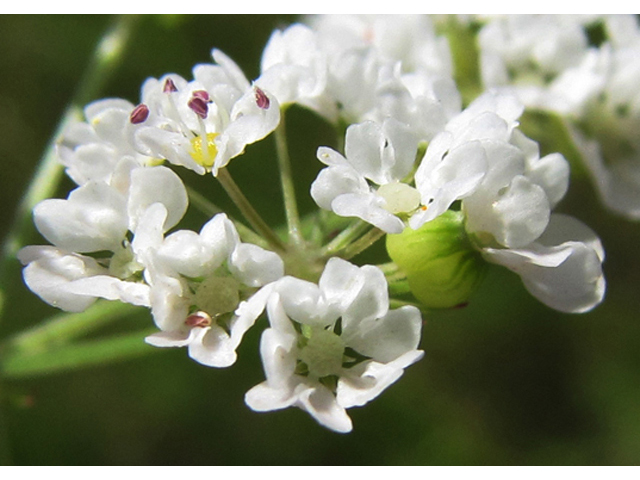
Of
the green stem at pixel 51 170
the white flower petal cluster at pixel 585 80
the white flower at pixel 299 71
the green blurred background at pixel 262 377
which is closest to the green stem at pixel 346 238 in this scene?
the white flower at pixel 299 71

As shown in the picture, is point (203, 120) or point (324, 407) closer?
point (324, 407)

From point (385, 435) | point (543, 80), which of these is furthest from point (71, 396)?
point (543, 80)

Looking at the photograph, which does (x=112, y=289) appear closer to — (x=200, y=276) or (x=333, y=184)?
(x=200, y=276)

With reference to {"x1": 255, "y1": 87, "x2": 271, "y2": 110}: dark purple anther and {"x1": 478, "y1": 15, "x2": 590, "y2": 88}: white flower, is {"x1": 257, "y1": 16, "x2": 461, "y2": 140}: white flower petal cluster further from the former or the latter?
{"x1": 478, "y1": 15, "x2": 590, "y2": 88}: white flower

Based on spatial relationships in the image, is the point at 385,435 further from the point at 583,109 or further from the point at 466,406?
the point at 583,109

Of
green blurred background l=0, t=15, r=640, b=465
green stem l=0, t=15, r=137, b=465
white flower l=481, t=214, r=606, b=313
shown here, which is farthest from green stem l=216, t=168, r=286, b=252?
green blurred background l=0, t=15, r=640, b=465

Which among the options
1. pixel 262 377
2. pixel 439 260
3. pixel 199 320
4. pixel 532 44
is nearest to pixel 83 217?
pixel 199 320
